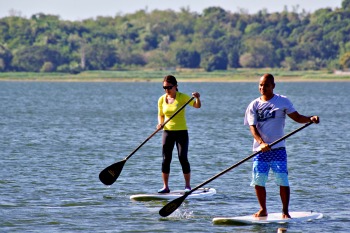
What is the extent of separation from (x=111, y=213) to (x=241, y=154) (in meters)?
9.85

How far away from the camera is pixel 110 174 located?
54.6 feet

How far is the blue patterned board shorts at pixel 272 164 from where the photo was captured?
13.2 metres

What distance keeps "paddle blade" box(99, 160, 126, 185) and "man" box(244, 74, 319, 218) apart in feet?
12.1

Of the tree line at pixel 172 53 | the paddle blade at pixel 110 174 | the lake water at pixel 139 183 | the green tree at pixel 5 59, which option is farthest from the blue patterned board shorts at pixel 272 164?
the green tree at pixel 5 59

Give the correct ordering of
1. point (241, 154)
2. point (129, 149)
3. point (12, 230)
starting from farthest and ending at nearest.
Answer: point (129, 149), point (241, 154), point (12, 230)

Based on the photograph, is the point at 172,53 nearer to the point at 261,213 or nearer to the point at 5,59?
the point at 5,59

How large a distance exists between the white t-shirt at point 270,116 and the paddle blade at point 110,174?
3843 millimetres

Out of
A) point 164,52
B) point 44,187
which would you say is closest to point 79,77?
point 164,52

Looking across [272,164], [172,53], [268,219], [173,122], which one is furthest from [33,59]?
[272,164]

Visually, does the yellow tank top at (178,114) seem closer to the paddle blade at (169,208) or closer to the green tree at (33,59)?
the paddle blade at (169,208)

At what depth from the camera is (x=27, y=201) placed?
15.8 m

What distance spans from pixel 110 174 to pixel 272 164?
3.96m

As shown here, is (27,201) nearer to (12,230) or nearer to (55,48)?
(12,230)

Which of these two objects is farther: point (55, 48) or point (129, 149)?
point (55, 48)
